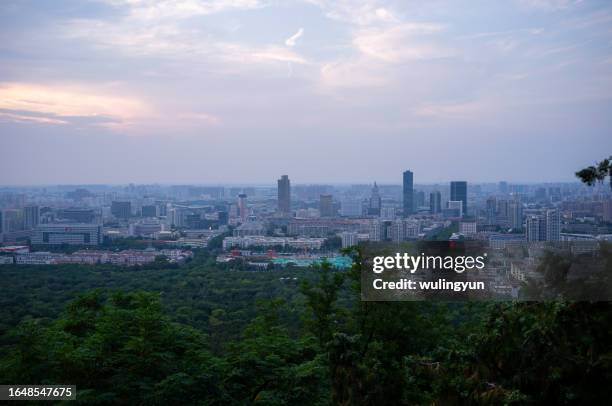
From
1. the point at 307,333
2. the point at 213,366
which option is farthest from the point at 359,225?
the point at 213,366

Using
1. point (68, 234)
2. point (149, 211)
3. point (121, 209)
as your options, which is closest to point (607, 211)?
point (68, 234)

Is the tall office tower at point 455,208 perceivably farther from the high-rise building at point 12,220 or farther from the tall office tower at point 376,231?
the high-rise building at point 12,220

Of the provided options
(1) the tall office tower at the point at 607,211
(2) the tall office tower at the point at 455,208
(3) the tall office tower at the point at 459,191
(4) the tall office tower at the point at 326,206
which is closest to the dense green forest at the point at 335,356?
(1) the tall office tower at the point at 607,211

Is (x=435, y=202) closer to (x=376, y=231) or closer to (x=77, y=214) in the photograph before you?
(x=376, y=231)

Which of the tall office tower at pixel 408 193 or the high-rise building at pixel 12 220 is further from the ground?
the tall office tower at pixel 408 193

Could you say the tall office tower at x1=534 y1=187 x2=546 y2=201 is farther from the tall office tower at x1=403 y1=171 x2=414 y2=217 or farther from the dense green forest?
the dense green forest

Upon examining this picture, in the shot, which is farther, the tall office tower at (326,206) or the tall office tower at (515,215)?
the tall office tower at (326,206)

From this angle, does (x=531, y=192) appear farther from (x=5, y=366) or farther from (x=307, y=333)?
(x=5, y=366)
